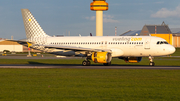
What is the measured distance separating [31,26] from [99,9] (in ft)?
220

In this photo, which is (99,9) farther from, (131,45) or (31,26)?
(131,45)

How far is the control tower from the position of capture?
354ft

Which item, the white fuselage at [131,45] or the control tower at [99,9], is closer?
the white fuselage at [131,45]

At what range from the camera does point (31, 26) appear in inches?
1726

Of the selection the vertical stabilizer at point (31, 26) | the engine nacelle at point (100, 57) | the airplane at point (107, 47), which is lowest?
the engine nacelle at point (100, 57)

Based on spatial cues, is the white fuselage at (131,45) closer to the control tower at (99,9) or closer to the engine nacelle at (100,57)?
the engine nacelle at (100,57)

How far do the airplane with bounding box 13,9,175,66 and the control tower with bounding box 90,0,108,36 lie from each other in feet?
220

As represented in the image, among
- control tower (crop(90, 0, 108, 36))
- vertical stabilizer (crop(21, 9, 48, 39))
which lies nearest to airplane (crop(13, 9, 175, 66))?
vertical stabilizer (crop(21, 9, 48, 39))

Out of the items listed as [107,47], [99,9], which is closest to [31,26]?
[107,47]

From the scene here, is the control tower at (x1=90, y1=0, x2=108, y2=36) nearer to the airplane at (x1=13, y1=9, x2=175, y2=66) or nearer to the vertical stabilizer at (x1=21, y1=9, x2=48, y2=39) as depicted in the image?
the vertical stabilizer at (x1=21, y1=9, x2=48, y2=39)

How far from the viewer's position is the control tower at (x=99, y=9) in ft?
354

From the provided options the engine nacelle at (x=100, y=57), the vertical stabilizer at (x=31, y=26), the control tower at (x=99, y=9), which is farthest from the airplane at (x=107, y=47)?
the control tower at (x=99, y=9)

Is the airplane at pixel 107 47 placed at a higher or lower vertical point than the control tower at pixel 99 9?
lower

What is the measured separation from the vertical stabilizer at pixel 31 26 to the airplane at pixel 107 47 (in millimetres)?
707
